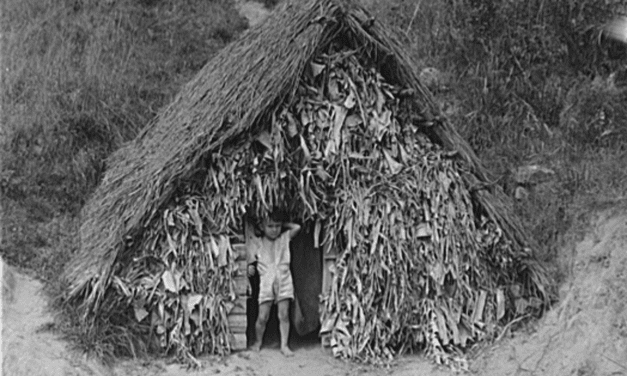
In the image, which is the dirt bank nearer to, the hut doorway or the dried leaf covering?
the hut doorway

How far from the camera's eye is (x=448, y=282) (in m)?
9.55

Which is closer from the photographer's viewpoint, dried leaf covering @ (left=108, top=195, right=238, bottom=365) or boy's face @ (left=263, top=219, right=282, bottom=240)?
dried leaf covering @ (left=108, top=195, right=238, bottom=365)

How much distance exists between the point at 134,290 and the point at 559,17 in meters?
6.36

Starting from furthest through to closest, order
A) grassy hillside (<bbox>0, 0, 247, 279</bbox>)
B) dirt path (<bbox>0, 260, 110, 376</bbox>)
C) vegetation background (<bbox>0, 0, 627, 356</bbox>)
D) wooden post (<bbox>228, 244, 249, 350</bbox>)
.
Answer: grassy hillside (<bbox>0, 0, 247, 279</bbox>)
vegetation background (<bbox>0, 0, 627, 356</bbox>)
wooden post (<bbox>228, 244, 249, 350</bbox>)
dirt path (<bbox>0, 260, 110, 376</bbox>)

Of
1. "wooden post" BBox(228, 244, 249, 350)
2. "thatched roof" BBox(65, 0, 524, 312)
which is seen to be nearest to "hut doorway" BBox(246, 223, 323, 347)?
"wooden post" BBox(228, 244, 249, 350)

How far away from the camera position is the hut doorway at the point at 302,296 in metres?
9.91

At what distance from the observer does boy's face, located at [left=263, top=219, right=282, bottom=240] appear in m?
9.48

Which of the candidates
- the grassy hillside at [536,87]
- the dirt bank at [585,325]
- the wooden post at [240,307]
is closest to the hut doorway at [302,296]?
the wooden post at [240,307]

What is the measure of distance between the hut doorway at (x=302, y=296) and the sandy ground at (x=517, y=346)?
0.22 metres

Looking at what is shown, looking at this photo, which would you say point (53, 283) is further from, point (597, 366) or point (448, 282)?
point (597, 366)

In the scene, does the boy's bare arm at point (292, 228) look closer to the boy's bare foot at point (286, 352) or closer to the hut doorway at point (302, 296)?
the hut doorway at point (302, 296)

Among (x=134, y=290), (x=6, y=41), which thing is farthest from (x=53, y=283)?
(x=6, y=41)

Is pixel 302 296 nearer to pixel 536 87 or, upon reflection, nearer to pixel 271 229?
pixel 271 229

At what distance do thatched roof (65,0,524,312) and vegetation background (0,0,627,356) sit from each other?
61cm
